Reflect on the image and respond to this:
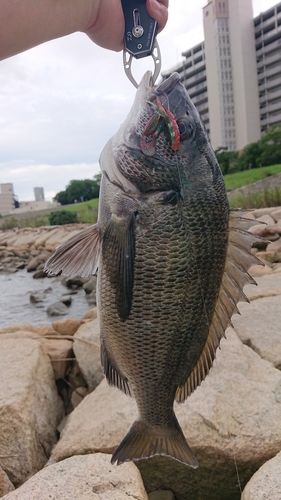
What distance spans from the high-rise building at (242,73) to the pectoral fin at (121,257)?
84060mm

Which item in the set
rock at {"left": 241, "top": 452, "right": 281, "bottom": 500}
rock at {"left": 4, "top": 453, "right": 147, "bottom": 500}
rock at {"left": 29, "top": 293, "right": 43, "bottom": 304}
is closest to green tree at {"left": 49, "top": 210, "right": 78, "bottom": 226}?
rock at {"left": 29, "top": 293, "right": 43, "bottom": 304}

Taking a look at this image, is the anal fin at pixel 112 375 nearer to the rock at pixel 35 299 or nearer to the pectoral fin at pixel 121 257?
the pectoral fin at pixel 121 257

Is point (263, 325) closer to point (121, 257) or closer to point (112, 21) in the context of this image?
point (121, 257)

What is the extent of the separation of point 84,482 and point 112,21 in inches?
103

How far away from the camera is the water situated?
10.3 meters

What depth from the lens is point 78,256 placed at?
204 cm

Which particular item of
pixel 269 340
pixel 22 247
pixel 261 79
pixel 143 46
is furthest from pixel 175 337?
pixel 261 79

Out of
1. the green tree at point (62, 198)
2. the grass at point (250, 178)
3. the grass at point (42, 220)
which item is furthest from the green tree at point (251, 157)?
the green tree at point (62, 198)

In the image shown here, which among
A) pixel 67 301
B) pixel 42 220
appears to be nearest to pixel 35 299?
pixel 67 301

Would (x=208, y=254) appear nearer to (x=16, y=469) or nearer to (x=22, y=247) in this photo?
(x=16, y=469)

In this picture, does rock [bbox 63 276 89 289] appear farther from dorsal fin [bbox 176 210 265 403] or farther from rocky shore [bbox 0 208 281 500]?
dorsal fin [bbox 176 210 265 403]

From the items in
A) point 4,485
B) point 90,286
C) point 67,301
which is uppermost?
point 4,485

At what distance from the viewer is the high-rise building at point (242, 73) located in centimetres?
7912

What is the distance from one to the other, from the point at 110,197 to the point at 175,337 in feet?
2.44
